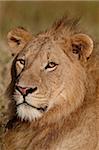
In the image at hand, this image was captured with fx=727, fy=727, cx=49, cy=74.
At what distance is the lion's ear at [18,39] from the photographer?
688cm

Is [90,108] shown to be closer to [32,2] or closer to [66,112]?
[66,112]

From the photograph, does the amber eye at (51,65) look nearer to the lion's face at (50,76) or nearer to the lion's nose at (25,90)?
the lion's face at (50,76)

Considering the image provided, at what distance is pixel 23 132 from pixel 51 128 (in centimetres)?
30

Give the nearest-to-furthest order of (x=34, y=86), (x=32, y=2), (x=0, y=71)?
(x=34, y=86) → (x=0, y=71) → (x=32, y=2)

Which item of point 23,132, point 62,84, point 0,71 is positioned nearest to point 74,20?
point 62,84

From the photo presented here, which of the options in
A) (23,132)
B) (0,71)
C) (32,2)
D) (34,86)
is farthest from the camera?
(32,2)

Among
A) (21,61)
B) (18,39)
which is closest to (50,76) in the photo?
(21,61)

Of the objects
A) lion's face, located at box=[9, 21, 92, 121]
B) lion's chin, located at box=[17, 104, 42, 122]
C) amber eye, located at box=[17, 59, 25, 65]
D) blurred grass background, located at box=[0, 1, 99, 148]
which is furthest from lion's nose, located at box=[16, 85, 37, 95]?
blurred grass background, located at box=[0, 1, 99, 148]

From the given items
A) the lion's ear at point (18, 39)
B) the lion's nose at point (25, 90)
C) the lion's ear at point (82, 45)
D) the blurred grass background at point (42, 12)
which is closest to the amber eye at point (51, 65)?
the lion's ear at point (82, 45)

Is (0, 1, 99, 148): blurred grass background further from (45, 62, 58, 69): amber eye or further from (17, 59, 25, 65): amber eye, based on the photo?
(45, 62, 58, 69): amber eye

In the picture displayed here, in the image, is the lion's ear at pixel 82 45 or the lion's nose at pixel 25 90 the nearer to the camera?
the lion's nose at pixel 25 90

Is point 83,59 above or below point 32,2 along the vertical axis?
below

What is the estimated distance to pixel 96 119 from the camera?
6500 millimetres

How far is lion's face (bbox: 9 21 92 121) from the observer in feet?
20.5
